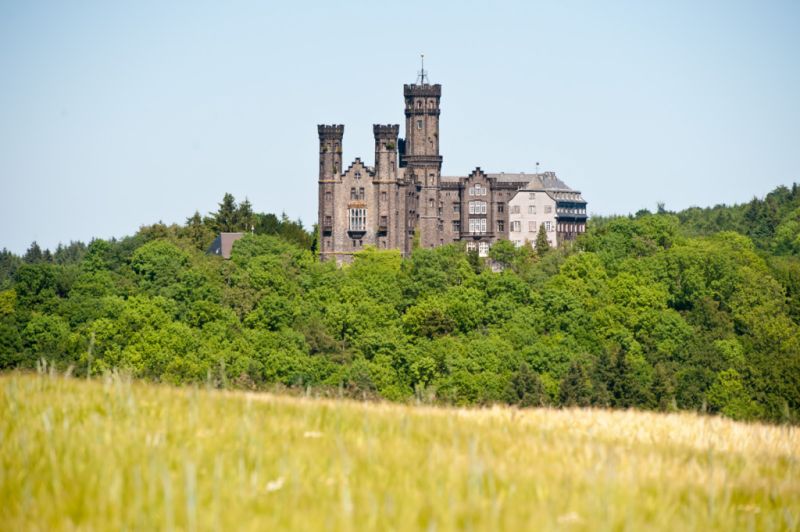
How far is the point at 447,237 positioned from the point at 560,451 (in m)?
139

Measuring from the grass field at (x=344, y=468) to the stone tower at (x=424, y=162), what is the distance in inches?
5135

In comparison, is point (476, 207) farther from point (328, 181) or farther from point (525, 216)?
point (328, 181)

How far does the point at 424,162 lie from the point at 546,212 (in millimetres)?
15890

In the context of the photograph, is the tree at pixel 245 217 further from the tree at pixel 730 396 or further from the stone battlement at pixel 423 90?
the tree at pixel 730 396

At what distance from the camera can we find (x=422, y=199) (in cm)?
15212

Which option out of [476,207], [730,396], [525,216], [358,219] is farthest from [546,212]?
[730,396]

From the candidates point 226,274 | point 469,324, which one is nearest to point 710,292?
point 469,324

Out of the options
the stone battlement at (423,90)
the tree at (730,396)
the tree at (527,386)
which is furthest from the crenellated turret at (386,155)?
the tree at (730,396)

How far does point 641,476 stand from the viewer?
1627 cm

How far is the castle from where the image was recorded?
481ft

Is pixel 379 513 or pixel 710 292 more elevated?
pixel 710 292

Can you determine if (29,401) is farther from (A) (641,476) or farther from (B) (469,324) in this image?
(B) (469,324)

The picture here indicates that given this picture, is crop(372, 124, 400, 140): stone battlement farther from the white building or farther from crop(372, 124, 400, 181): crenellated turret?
the white building

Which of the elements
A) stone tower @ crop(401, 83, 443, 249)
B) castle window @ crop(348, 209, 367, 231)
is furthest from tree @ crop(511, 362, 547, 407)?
stone tower @ crop(401, 83, 443, 249)
